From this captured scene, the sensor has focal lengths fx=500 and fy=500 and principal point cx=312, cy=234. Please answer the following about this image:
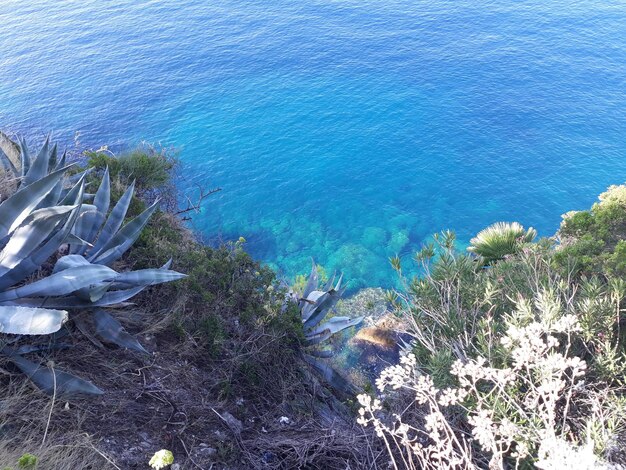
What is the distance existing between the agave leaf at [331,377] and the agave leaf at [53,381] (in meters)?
3.20

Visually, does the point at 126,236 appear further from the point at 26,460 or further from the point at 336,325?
the point at 336,325

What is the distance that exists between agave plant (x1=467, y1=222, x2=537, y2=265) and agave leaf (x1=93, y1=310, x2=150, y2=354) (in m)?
7.59

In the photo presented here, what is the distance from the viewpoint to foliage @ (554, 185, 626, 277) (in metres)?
7.44

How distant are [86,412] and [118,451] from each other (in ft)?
1.42

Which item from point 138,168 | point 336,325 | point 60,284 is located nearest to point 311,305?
point 336,325

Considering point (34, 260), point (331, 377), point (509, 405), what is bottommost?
point (331, 377)

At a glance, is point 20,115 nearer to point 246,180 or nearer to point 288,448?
point 246,180

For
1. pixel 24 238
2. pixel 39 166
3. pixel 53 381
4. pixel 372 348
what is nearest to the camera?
pixel 53 381

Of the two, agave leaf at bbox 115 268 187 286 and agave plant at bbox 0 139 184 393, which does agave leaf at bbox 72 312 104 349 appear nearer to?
agave plant at bbox 0 139 184 393

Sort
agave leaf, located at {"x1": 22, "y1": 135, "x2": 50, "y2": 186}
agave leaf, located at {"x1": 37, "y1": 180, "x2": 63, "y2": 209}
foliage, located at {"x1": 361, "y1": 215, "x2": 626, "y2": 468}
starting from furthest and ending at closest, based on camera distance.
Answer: agave leaf, located at {"x1": 22, "y1": 135, "x2": 50, "y2": 186}
agave leaf, located at {"x1": 37, "y1": 180, "x2": 63, "y2": 209}
foliage, located at {"x1": 361, "y1": 215, "x2": 626, "y2": 468}

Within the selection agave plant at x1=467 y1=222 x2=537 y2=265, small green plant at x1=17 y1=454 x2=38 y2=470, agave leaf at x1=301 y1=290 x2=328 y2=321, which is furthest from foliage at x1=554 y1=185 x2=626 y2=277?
small green plant at x1=17 y1=454 x2=38 y2=470

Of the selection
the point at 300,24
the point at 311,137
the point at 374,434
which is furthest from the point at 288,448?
the point at 300,24

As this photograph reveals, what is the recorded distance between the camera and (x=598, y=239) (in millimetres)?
9305

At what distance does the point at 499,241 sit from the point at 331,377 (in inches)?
209
